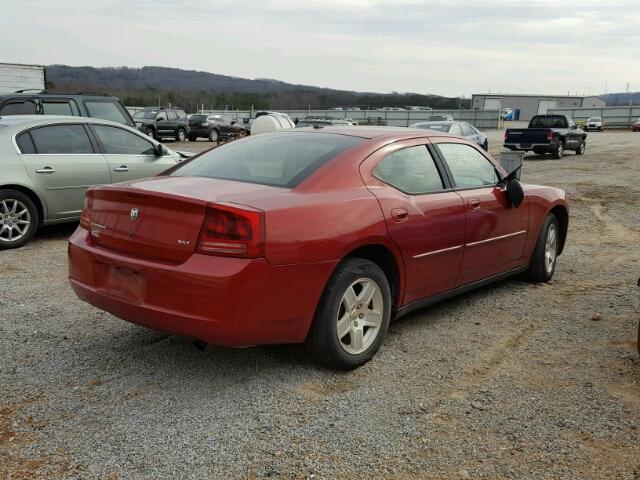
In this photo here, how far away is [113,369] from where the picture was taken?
390cm

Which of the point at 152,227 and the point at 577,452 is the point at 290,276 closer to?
the point at 152,227

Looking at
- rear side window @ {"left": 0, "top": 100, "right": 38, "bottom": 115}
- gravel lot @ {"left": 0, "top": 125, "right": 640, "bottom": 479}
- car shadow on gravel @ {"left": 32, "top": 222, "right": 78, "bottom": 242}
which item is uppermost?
rear side window @ {"left": 0, "top": 100, "right": 38, "bottom": 115}

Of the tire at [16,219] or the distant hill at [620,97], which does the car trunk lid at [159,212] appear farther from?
the distant hill at [620,97]

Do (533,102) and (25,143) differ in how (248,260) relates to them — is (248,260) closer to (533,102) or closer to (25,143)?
(25,143)

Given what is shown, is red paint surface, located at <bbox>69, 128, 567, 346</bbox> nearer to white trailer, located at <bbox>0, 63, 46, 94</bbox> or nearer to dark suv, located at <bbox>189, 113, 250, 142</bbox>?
white trailer, located at <bbox>0, 63, 46, 94</bbox>

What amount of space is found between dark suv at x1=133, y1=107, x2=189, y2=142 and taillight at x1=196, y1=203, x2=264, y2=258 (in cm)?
2863

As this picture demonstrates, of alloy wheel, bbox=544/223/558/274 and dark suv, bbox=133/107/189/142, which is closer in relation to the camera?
alloy wheel, bbox=544/223/558/274

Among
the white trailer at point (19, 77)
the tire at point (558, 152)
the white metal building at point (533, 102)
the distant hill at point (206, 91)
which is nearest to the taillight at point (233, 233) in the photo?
the tire at point (558, 152)

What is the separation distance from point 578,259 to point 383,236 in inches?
173

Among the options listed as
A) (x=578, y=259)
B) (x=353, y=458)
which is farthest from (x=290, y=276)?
(x=578, y=259)

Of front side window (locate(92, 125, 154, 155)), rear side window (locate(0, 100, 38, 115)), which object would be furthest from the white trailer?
front side window (locate(92, 125, 154, 155))

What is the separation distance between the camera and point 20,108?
11.0 meters

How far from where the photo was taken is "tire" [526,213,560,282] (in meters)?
5.96

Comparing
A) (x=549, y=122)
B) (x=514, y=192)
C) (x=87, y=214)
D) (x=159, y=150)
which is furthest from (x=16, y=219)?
(x=549, y=122)
